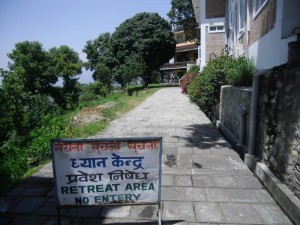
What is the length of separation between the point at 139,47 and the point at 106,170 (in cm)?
2727

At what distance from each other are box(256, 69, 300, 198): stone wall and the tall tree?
2457cm

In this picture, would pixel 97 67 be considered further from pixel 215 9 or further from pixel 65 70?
pixel 215 9

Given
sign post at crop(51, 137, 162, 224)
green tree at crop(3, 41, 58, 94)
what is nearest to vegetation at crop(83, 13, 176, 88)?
green tree at crop(3, 41, 58, 94)

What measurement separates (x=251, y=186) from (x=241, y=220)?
3.41ft

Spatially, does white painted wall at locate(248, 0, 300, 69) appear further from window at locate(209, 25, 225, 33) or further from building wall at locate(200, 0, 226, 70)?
window at locate(209, 25, 225, 33)

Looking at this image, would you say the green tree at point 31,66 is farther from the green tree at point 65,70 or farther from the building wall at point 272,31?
the building wall at point 272,31

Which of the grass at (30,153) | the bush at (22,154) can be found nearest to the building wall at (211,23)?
the grass at (30,153)

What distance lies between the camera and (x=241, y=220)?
3.20m

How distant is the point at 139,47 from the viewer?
1144 inches

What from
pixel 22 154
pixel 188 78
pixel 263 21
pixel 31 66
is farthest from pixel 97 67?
pixel 22 154

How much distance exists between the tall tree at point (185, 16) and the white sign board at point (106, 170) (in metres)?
26.3

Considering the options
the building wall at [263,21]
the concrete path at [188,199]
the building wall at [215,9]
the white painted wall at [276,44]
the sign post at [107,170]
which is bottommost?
the concrete path at [188,199]

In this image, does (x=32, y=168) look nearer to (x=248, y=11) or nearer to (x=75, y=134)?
(x=75, y=134)

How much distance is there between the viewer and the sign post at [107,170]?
9.52ft
